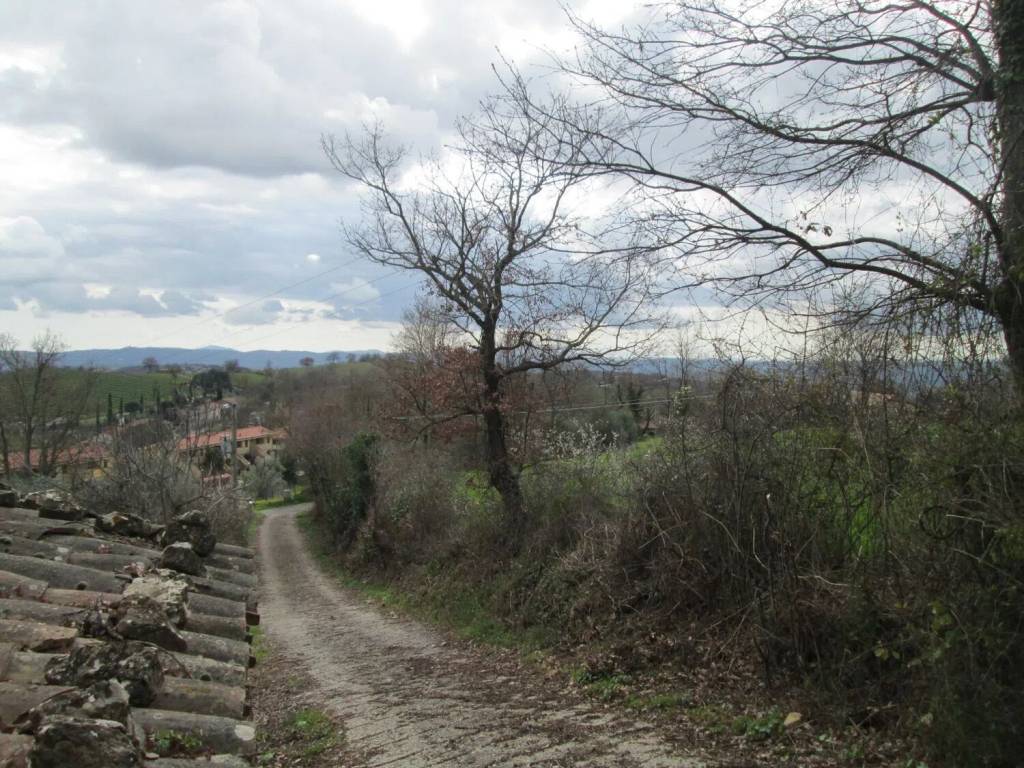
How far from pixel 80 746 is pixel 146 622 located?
182 cm

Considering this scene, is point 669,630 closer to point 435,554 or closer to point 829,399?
point 829,399

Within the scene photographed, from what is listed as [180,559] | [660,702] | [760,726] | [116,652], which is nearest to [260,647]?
[660,702]

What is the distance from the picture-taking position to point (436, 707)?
10375 mm

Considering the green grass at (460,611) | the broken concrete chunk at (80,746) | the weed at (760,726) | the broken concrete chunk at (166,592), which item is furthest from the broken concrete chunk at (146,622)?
the green grass at (460,611)

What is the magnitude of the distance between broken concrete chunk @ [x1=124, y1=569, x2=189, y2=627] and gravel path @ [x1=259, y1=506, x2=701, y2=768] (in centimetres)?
363

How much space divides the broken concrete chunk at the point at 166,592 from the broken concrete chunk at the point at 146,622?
12cm

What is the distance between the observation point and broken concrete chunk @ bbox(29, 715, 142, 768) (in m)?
2.70

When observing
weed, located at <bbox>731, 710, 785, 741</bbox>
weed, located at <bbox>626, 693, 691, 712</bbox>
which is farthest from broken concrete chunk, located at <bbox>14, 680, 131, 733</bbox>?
weed, located at <bbox>626, 693, 691, 712</bbox>

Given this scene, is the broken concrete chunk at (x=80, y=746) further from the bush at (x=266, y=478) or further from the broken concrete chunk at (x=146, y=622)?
the bush at (x=266, y=478)

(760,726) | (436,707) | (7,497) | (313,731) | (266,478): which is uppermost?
(7,497)

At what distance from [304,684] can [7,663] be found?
35.0 feet

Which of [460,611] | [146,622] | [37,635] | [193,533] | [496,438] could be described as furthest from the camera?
[496,438]

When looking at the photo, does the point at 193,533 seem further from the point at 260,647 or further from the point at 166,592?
the point at 260,647

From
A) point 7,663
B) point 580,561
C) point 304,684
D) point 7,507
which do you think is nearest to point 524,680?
point 580,561
